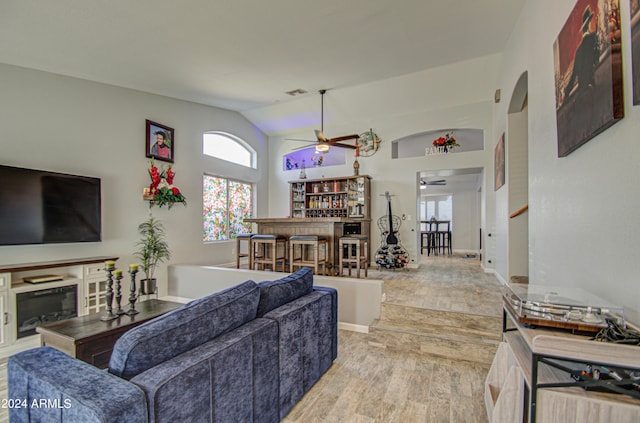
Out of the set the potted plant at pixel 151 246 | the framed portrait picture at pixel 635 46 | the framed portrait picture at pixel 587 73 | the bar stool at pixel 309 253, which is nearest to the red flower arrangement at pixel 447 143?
the bar stool at pixel 309 253

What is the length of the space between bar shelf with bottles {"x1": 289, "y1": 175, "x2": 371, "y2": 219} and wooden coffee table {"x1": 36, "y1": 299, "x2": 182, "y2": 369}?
4.78 m

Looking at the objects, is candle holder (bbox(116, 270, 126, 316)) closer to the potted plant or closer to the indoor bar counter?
the potted plant

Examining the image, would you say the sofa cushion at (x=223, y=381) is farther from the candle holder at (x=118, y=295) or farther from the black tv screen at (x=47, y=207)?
the black tv screen at (x=47, y=207)

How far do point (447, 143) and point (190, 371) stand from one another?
20.2 ft

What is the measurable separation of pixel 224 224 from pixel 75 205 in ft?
9.32

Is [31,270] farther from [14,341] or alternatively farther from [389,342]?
[389,342]

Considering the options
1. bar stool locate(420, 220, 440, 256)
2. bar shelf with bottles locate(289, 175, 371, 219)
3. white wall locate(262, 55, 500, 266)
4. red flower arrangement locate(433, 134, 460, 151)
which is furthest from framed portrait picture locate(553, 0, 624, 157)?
bar stool locate(420, 220, 440, 256)

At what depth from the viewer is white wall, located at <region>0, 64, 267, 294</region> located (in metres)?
3.25

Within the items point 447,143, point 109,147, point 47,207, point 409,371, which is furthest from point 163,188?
point 447,143

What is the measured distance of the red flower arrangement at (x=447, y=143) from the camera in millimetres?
5922

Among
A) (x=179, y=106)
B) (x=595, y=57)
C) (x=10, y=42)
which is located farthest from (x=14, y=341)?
(x=595, y=57)

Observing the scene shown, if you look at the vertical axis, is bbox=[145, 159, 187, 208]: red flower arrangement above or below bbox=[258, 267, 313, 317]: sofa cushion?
above

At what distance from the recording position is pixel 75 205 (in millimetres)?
3607

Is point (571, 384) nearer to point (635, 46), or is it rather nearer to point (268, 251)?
point (635, 46)
